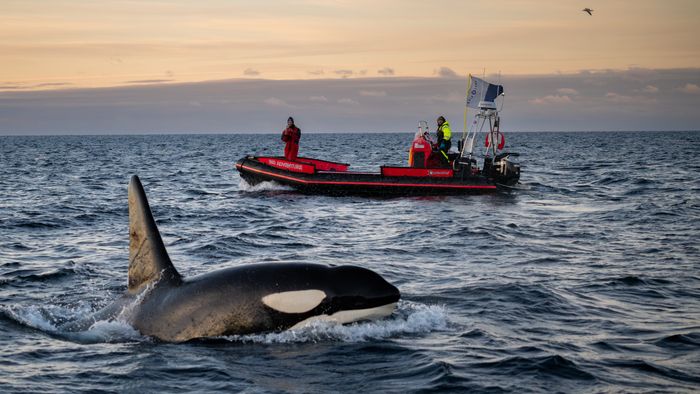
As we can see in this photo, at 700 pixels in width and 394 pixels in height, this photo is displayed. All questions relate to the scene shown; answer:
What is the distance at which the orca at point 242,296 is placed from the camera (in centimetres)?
838

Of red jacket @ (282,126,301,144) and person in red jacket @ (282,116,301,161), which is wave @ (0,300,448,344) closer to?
person in red jacket @ (282,116,301,161)

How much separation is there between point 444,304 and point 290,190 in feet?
63.4

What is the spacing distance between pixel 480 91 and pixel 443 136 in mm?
2070

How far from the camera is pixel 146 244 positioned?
28.9ft

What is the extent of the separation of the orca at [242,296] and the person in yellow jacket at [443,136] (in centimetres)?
1865

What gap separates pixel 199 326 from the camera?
8.52 m

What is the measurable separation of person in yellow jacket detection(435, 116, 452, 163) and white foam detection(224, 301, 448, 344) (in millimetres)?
16919

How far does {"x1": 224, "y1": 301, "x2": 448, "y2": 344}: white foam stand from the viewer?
864 centimetres

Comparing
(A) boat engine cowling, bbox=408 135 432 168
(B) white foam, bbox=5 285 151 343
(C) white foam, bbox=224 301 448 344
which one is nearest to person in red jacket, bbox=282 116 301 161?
(A) boat engine cowling, bbox=408 135 432 168

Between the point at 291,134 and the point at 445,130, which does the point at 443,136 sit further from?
the point at 291,134

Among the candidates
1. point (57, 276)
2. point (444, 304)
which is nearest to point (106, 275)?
point (57, 276)

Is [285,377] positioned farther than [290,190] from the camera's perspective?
No

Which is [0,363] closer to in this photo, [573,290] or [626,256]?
[573,290]

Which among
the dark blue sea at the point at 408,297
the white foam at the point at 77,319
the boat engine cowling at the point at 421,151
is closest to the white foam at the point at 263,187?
the dark blue sea at the point at 408,297
